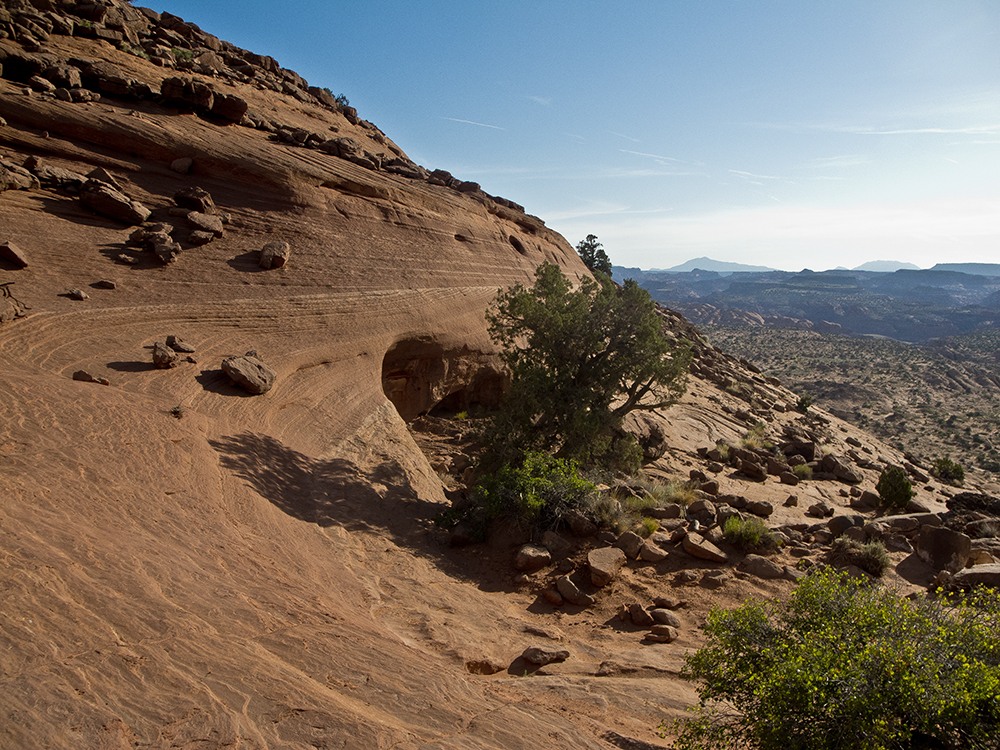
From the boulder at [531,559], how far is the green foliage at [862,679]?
4.60m

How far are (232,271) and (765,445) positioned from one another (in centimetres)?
2110

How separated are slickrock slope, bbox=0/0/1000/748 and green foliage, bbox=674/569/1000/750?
4.22ft

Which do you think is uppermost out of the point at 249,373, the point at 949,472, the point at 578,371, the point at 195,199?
the point at 195,199

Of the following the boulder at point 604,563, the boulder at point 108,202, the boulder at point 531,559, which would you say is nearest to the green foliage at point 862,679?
the boulder at point 604,563

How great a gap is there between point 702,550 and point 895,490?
973 centimetres

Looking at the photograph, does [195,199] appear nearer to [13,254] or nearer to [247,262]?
[247,262]

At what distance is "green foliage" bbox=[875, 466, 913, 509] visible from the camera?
52.1 feet

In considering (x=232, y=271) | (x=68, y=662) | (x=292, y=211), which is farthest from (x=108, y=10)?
(x=68, y=662)

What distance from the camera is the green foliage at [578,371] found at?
46.1ft

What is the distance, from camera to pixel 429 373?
712 inches

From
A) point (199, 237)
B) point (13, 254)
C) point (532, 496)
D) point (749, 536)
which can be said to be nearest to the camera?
point (749, 536)

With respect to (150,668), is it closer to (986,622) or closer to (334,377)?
(986,622)

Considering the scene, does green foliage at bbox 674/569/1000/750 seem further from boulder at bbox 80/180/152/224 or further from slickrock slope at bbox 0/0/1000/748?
boulder at bbox 80/180/152/224

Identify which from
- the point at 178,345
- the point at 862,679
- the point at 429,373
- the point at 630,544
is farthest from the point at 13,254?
the point at 862,679
